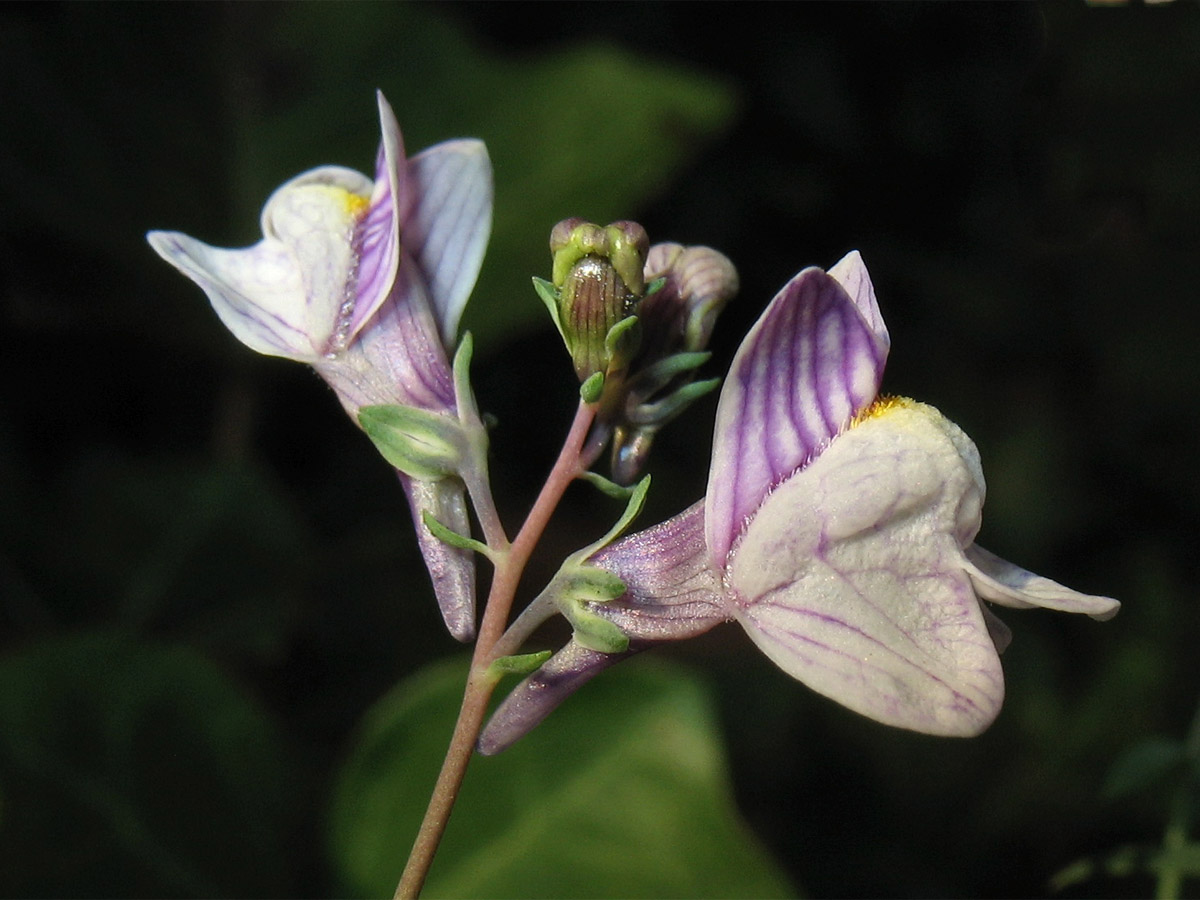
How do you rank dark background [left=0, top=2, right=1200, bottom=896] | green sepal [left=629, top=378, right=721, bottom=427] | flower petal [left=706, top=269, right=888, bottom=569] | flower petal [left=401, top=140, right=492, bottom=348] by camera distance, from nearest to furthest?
flower petal [left=706, top=269, right=888, bottom=569] → green sepal [left=629, top=378, right=721, bottom=427] → flower petal [left=401, top=140, right=492, bottom=348] → dark background [left=0, top=2, right=1200, bottom=896]

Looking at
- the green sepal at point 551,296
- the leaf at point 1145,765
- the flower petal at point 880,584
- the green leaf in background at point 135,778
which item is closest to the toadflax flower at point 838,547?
the flower petal at point 880,584

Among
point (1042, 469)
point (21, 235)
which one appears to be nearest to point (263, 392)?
point (21, 235)

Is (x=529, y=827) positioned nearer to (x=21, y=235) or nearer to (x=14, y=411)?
(x=14, y=411)

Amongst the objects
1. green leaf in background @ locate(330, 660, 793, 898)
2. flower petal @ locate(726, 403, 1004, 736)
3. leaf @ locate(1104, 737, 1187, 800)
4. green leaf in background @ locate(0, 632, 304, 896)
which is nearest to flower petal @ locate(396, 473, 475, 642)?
flower petal @ locate(726, 403, 1004, 736)

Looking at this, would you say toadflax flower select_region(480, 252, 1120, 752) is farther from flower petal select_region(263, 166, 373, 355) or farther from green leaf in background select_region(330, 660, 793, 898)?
green leaf in background select_region(330, 660, 793, 898)

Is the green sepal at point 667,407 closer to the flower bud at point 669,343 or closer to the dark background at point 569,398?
the flower bud at point 669,343

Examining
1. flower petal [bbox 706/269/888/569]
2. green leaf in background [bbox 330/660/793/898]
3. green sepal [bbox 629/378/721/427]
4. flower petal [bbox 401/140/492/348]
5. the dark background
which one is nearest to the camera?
flower petal [bbox 706/269/888/569]

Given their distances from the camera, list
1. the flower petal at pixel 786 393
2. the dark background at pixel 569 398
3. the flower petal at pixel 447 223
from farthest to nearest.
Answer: the dark background at pixel 569 398 → the flower petal at pixel 447 223 → the flower petal at pixel 786 393
